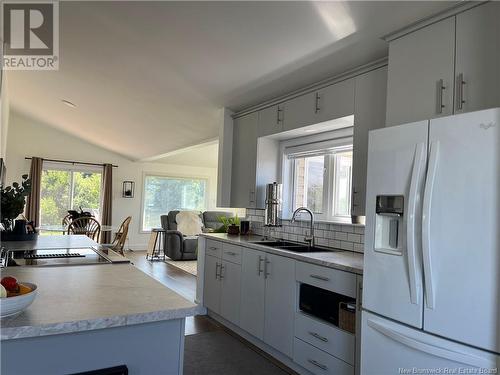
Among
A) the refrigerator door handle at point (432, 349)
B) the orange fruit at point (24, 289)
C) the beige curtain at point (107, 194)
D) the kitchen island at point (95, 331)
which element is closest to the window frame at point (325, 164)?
the refrigerator door handle at point (432, 349)

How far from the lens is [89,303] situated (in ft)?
4.21

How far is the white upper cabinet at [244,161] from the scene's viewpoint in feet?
13.2

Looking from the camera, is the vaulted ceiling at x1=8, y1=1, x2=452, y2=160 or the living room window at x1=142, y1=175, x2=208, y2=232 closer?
the vaulted ceiling at x1=8, y1=1, x2=452, y2=160

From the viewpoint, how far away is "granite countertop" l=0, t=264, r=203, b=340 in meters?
1.08

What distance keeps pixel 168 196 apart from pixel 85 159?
2.11m

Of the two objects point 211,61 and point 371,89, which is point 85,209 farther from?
point 371,89

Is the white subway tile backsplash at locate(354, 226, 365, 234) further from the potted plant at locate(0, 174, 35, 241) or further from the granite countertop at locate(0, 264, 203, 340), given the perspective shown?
the potted plant at locate(0, 174, 35, 241)

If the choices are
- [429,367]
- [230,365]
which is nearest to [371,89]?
[429,367]

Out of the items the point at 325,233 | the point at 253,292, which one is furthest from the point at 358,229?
the point at 253,292

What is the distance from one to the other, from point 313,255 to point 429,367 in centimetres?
119

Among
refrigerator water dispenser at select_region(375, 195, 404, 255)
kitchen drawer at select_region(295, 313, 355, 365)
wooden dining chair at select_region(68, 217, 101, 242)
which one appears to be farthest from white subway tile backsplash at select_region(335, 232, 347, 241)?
wooden dining chair at select_region(68, 217, 101, 242)

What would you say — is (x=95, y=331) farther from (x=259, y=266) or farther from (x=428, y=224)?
(x=259, y=266)

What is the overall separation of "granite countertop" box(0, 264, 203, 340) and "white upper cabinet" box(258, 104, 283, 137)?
225 centimetres

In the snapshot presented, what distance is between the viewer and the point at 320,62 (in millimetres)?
2721
